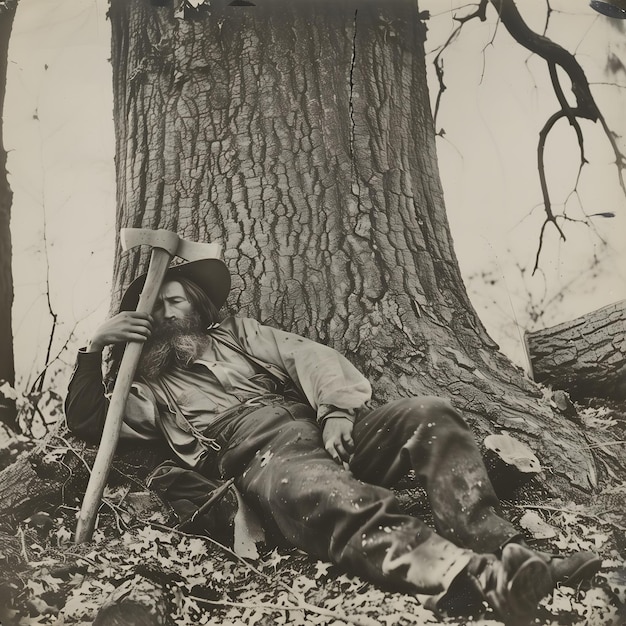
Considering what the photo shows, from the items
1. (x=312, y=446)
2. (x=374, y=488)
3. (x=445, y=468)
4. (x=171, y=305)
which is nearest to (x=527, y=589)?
(x=445, y=468)

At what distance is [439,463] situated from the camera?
2764 mm

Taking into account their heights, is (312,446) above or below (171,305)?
below

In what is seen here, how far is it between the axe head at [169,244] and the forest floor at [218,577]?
3.37 ft

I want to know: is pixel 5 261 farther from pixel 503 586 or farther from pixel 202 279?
pixel 503 586

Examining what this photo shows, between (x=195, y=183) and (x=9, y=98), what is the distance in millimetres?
1000

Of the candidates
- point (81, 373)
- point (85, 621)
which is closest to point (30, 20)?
point (81, 373)

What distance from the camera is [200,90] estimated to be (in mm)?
3629

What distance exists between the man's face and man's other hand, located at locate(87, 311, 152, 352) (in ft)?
0.17

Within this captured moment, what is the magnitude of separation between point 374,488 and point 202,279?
1.19 m

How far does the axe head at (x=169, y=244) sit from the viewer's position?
128 inches

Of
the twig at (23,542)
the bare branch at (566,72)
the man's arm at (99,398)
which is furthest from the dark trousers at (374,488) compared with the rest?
the bare branch at (566,72)

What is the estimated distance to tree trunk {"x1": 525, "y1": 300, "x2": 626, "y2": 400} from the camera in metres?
3.31

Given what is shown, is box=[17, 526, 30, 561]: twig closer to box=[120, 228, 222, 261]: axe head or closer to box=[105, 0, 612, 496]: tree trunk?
box=[105, 0, 612, 496]: tree trunk

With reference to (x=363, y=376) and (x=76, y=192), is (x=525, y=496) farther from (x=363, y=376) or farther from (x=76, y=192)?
(x=76, y=192)
